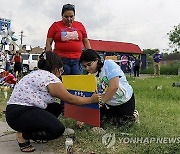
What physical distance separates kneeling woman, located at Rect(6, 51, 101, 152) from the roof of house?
3065 cm

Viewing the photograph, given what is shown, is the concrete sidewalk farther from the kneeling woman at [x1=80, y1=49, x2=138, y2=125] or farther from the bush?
A: the bush

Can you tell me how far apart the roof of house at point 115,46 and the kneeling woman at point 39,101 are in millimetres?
30649

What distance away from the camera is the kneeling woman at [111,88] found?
11.4 feet

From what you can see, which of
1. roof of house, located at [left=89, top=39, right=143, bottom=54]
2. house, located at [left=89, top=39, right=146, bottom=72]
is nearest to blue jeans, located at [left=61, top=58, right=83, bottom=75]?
house, located at [left=89, top=39, right=146, bottom=72]

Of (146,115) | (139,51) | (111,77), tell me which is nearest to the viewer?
(111,77)

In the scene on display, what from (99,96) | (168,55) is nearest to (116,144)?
(99,96)

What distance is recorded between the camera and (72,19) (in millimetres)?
4480

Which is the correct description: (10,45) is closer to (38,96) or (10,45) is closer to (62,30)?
(62,30)

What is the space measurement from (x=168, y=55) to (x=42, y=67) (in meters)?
43.2

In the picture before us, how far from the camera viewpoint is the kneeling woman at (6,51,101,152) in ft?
10.0

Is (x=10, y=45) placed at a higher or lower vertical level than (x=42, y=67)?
higher

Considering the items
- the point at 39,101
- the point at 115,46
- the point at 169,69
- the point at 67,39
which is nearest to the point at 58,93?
the point at 39,101

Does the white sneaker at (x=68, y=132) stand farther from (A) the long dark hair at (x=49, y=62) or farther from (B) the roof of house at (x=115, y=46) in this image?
(B) the roof of house at (x=115, y=46)

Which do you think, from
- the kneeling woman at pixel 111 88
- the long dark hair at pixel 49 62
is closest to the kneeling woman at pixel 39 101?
the long dark hair at pixel 49 62
